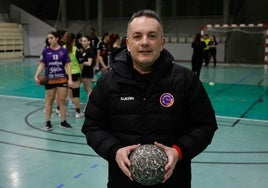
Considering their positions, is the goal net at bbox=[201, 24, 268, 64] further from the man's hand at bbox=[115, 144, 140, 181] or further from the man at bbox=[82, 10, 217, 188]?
the man's hand at bbox=[115, 144, 140, 181]

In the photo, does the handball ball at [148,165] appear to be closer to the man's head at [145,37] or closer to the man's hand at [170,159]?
the man's hand at [170,159]

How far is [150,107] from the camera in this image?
1873 mm

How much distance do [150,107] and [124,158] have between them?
12.4 inches

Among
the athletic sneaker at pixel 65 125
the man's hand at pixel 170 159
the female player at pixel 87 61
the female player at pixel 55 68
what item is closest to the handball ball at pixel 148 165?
the man's hand at pixel 170 159

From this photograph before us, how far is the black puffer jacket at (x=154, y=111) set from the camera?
6.14 ft

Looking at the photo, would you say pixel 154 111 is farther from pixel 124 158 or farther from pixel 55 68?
pixel 55 68

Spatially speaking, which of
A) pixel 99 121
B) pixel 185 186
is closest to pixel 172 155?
pixel 185 186

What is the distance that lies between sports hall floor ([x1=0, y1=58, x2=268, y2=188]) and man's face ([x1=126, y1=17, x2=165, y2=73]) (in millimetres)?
2674

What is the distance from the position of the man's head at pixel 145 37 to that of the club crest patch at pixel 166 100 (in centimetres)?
19

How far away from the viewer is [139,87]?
6.16 ft

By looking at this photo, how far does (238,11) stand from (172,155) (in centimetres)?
2302

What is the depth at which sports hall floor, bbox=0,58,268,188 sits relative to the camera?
14.0 ft

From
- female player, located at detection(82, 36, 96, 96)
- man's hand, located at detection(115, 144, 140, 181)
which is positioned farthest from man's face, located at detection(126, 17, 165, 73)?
female player, located at detection(82, 36, 96, 96)

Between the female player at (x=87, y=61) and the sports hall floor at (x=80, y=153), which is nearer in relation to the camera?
the sports hall floor at (x=80, y=153)
